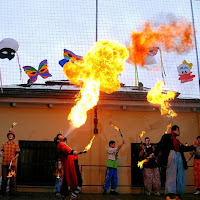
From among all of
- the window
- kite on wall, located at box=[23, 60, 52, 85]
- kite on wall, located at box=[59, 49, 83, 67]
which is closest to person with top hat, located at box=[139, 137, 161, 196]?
the window

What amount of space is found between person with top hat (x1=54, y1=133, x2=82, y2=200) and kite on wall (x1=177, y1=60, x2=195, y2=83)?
614 centimetres

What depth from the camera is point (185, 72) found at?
10.4 meters

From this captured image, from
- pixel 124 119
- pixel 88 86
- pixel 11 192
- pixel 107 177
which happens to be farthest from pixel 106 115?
pixel 11 192

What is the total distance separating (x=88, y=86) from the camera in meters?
8.80

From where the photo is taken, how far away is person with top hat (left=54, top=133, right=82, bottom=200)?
20.0 feet

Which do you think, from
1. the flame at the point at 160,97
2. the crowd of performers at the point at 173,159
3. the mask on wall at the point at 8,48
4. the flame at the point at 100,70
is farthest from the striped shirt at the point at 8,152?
the flame at the point at 160,97

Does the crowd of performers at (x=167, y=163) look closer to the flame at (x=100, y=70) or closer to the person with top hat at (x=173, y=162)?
the person with top hat at (x=173, y=162)

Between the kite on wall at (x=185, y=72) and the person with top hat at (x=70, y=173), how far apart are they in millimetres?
6145

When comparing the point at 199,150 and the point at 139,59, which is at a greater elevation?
the point at 139,59

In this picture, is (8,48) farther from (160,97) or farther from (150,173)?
(150,173)

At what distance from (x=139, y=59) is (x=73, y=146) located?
5.03m

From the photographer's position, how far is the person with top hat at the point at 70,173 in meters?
6.10

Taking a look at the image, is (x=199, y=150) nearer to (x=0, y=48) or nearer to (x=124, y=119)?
(x=124, y=119)

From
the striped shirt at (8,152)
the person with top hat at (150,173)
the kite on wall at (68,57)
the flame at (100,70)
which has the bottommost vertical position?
the person with top hat at (150,173)
